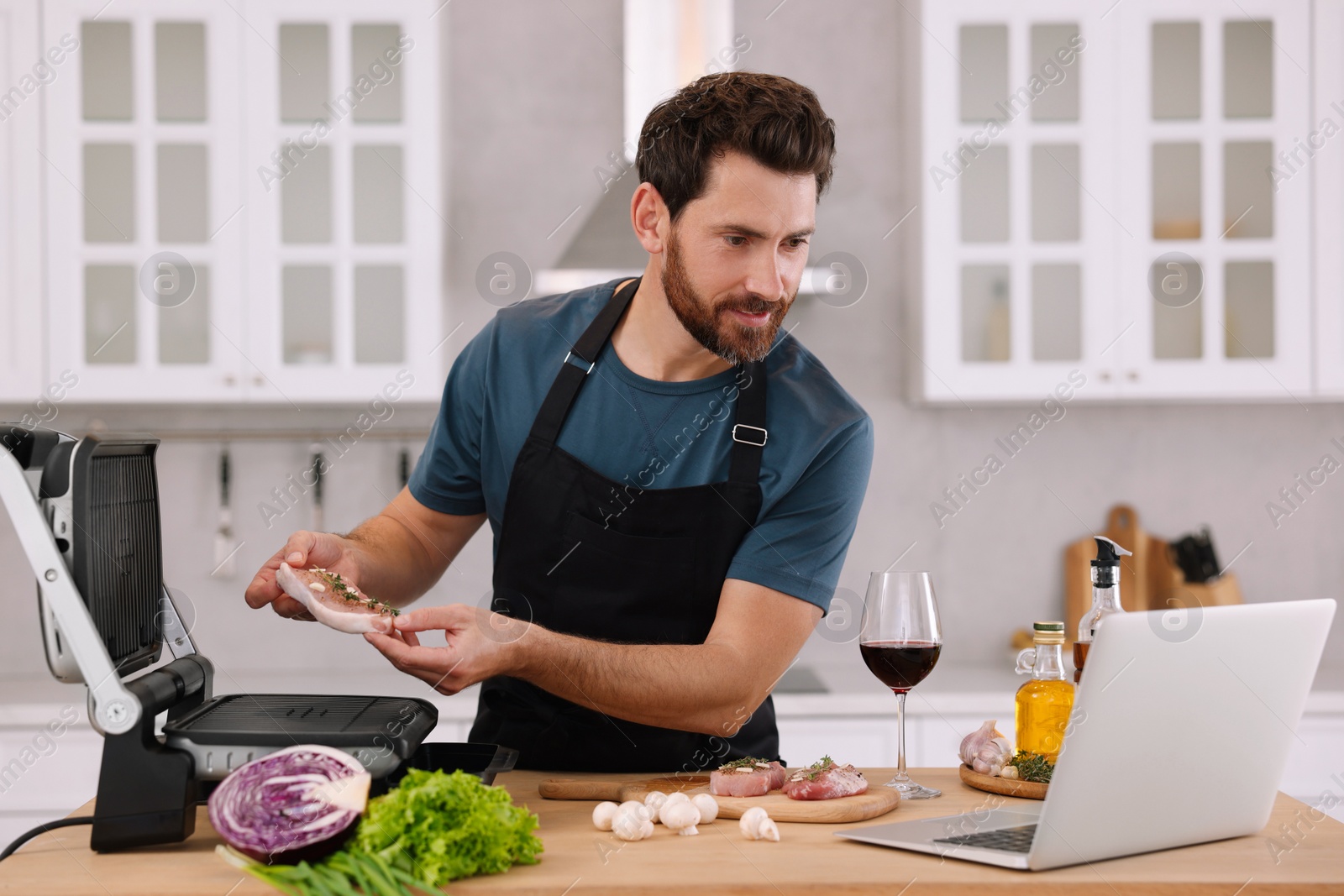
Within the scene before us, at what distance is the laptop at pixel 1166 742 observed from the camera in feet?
3.61

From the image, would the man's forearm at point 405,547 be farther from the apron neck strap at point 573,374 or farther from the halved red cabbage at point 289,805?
the halved red cabbage at point 289,805

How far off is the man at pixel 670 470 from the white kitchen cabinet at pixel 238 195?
1290mm

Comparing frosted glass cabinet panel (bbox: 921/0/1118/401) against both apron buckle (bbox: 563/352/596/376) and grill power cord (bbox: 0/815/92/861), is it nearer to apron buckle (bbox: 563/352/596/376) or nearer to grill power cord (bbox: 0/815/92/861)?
apron buckle (bbox: 563/352/596/376)

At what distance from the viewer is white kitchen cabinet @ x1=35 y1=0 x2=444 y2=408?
3.18 metres

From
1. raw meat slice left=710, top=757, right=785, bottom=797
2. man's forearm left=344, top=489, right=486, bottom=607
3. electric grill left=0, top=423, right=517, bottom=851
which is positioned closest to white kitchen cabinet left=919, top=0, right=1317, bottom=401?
man's forearm left=344, top=489, right=486, bottom=607

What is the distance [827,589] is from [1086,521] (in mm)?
2174

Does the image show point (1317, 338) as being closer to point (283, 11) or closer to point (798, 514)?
point (798, 514)

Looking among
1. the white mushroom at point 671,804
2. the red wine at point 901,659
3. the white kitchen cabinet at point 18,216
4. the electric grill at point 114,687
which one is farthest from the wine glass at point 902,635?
the white kitchen cabinet at point 18,216

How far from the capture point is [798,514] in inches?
72.9

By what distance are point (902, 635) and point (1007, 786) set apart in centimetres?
23

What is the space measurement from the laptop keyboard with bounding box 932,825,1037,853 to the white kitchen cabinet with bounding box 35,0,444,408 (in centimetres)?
231

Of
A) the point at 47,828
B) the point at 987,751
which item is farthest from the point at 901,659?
the point at 47,828

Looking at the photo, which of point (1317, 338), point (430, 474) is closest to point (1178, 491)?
point (1317, 338)

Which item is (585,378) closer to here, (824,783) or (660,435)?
(660,435)
